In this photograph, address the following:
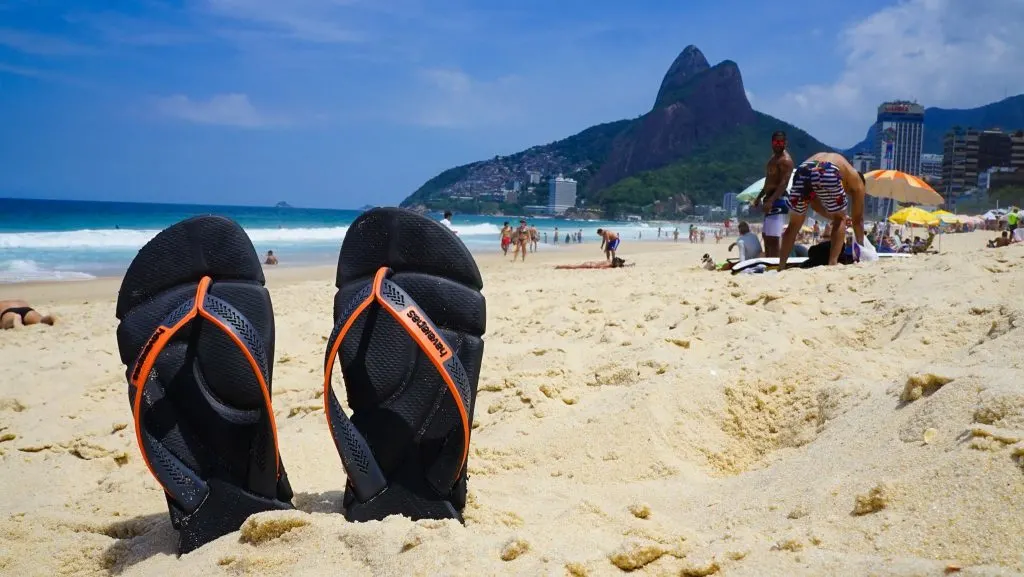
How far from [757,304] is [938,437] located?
2302mm

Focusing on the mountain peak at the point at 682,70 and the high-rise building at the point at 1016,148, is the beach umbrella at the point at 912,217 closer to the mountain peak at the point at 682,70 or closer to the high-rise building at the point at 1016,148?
the high-rise building at the point at 1016,148

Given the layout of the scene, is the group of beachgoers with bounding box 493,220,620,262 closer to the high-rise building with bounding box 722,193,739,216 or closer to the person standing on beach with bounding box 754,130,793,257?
the person standing on beach with bounding box 754,130,793,257

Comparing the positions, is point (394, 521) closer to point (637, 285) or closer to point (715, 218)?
point (637, 285)

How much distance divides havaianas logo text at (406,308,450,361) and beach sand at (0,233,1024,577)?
0.48m

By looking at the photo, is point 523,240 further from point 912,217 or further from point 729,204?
point 729,204

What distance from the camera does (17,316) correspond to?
6520 mm

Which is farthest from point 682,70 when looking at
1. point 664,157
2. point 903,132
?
point 903,132

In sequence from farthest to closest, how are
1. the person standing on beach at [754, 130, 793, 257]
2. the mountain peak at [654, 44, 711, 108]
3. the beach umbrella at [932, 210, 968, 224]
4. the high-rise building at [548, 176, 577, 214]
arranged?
1. the mountain peak at [654, 44, 711, 108]
2. the high-rise building at [548, 176, 577, 214]
3. the beach umbrella at [932, 210, 968, 224]
4. the person standing on beach at [754, 130, 793, 257]

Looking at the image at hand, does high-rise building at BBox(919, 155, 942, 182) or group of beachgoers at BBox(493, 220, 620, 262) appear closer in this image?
group of beachgoers at BBox(493, 220, 620, 262)

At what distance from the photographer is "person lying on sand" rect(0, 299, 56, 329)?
21.2ft

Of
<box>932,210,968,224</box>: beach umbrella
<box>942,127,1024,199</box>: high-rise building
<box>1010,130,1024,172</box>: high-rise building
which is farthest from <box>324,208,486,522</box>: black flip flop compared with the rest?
<box>1010,130,1024,172</box>: high-rise building

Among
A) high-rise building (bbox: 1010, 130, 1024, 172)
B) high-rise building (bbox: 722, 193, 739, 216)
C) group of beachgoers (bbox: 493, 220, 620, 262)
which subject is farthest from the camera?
high-rise building (bbox: 1010, 130, 1024, 172)

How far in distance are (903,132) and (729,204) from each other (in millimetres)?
46897

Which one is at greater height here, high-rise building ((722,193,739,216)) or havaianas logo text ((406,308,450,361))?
high-rise building ((722,193,739,216))
